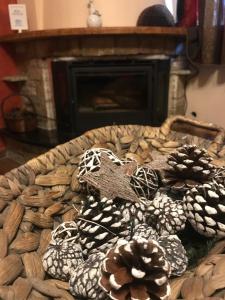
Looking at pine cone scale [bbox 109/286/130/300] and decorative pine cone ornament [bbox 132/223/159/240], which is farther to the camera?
decorative pine cone ornament [bbox 132/223/159/240]

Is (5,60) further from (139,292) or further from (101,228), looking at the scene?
(139,292)

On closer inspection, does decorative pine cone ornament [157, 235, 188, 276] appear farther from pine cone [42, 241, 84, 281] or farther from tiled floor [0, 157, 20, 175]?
tiled floor [0, 157, 20, 175]

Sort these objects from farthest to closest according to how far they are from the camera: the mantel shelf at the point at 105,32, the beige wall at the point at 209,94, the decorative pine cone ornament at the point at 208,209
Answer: the beige wall at the point at 209,94 → the mantel shelf at the point at 105,32 → the decorative pine cone ornament at the point at 208,209

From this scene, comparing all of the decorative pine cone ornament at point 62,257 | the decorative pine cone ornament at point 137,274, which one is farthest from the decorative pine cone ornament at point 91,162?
the decorative pine cone ornament at point 137,274

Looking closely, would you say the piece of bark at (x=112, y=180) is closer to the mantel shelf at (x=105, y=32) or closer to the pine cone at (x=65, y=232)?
the pine cone at (x=65, y=232)

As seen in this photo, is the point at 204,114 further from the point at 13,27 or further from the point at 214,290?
the point at 214,290

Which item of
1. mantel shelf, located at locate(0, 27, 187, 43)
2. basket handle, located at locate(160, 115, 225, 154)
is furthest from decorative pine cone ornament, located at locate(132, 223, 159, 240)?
mantel shelf, located at locate(0, 27, 187, 43)
